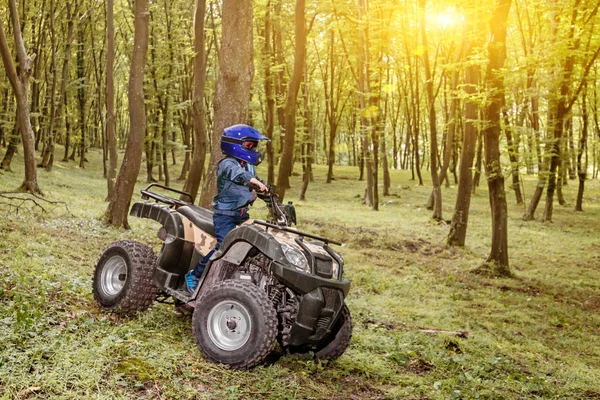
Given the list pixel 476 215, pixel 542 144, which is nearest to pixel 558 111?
pixel 542 144

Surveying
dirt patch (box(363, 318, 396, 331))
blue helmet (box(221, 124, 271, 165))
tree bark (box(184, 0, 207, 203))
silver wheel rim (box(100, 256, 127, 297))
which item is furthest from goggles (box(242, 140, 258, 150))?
tree bark (box(184, 0, 207, 203))

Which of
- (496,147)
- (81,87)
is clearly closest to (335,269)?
(496,147)

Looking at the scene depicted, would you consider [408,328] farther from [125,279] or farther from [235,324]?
[125,279]

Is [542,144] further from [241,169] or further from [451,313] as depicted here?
[241,169]

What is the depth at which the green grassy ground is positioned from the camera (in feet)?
14.6

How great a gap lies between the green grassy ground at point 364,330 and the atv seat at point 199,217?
47.3 inches

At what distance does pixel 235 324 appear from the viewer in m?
5.06

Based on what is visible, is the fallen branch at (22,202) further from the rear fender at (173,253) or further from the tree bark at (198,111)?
the rear fender at (173,253)

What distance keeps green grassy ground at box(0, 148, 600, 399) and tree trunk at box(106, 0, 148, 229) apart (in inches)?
24.7

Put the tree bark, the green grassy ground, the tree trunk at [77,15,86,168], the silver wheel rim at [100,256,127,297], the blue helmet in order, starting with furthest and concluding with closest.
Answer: the tree trunk at [77,15,86,168]
the tree bark
the silver wheel rim at [100,256,127,297]
the blue helmet
the green grassy ground

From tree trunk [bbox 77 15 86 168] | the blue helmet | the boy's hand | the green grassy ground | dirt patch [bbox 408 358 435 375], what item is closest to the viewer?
the green grassy ground

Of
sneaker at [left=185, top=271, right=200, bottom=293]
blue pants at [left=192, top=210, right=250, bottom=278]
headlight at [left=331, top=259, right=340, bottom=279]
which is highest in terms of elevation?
blue pants at [left=192, top=210, right=250, bottom=278]

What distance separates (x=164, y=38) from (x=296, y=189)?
40.0ft

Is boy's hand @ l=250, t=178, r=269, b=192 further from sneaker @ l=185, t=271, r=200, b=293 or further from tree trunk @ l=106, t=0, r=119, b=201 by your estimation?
tree trunk @ l=106, t=0, r=119, b=201
